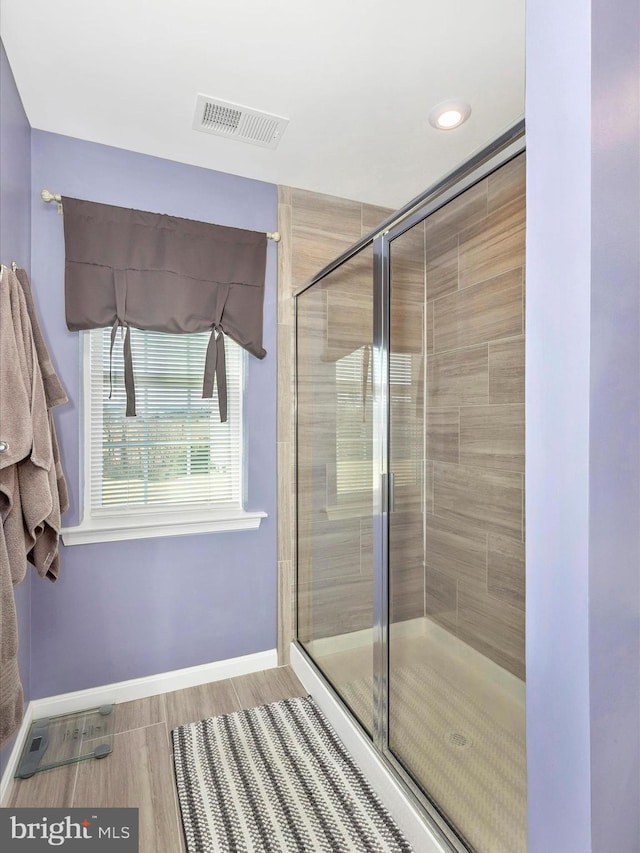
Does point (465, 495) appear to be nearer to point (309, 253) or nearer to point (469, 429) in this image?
point (469, 429)

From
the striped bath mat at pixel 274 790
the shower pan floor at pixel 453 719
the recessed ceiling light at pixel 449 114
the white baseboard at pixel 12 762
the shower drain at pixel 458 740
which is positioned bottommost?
the striped bath mat at pixel 274 790

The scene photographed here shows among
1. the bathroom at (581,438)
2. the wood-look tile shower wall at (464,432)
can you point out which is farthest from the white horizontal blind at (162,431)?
the bathroom at (581,438)

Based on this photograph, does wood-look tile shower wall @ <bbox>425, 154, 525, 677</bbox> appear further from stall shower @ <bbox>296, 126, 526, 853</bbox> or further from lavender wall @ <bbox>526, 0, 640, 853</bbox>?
lavender wall @ <bbox>526, 0, 640, 853</bbox>

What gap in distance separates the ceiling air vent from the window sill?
1.63 metres

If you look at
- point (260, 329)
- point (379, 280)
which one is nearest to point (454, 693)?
point (379, 280)

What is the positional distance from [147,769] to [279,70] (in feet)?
8.12

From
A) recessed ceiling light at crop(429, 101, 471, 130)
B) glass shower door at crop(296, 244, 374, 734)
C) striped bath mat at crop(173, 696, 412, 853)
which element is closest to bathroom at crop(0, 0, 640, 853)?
striped bath mat at crop(173, 696, 412, 853)

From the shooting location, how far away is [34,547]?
152 cm

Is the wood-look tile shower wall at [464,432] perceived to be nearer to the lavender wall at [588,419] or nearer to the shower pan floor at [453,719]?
the shower pan floor at [453,719]

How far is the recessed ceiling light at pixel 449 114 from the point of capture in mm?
1652

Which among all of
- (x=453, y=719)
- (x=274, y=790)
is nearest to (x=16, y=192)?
(x=274, y=790)

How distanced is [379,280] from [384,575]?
1.09m

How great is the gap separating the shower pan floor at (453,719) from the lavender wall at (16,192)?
1.24m

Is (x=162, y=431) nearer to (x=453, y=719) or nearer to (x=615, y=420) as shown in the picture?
(x=453, y=719)
